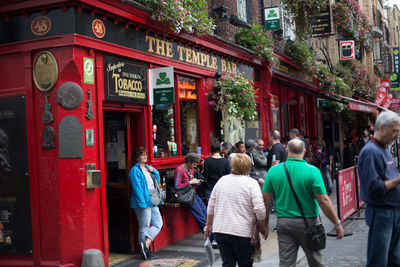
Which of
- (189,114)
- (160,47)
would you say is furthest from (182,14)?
(189,114)

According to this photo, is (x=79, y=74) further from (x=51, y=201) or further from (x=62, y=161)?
(x=51, y=201)

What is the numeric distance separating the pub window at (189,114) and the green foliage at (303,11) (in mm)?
7176

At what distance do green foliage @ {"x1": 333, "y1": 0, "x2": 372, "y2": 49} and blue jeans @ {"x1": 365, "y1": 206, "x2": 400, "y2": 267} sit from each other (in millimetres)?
19370

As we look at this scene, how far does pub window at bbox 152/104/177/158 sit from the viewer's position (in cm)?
905

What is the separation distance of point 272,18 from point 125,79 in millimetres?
7695

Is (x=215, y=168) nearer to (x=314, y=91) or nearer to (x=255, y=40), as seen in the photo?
(x=255, y=40)

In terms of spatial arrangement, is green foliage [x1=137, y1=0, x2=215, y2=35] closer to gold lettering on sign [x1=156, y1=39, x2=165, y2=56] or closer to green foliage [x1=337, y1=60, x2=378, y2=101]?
gold lettering on sign [x1=156, y1=39, x2=165, y2=56]

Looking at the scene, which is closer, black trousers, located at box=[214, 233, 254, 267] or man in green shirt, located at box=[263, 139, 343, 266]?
A: man in green shirt, located at box=[263, 139, 343, 266]

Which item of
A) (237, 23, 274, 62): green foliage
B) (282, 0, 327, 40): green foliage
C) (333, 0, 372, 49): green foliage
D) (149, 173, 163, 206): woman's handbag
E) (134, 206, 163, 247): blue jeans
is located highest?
(333, 0, 372, 49): green foliage

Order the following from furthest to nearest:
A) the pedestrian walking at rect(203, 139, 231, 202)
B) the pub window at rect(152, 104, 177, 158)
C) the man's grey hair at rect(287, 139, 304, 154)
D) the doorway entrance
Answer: the pub window at rect(152, 104, 177, 158)
the pedestrian walking at rect(203, 139, 231, 202)
the doorway entrance
the man's grey hair at rect(287, 139, 304, 154)

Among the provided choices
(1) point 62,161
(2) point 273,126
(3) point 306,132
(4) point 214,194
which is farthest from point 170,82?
(3) point 306,132

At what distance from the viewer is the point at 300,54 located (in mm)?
17078

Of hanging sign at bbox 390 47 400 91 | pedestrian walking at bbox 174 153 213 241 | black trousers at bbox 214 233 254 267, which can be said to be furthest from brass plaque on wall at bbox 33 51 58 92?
hanging sign at bbox 390 47 400 91

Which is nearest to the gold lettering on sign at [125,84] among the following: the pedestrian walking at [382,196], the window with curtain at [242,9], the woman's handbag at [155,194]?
the woman's handbag at [155,194]
